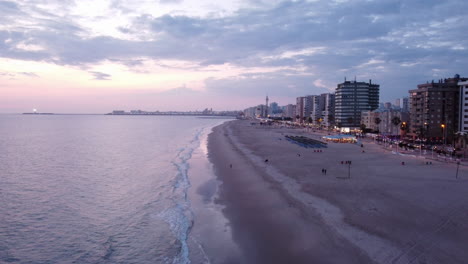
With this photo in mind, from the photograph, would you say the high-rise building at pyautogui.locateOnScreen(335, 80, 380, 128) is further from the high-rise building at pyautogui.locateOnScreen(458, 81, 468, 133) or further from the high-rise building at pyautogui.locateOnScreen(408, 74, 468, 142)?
the high-rise building at pyautogui.locateOnScreen(458, 81, 468, 133)

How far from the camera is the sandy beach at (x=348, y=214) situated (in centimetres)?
1291

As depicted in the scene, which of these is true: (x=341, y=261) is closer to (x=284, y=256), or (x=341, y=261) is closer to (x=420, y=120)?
(x=284, y=256)

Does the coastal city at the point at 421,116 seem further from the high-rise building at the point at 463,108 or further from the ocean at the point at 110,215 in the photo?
the ocean at the point at 110,215

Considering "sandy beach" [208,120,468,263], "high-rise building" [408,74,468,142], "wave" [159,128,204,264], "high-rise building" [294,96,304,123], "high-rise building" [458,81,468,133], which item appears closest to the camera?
"sandy beach" [208,120,468,263]

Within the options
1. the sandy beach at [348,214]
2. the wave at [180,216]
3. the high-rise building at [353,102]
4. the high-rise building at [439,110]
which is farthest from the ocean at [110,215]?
the high-rise building at [353,102]

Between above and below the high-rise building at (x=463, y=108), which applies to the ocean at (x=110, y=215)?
below

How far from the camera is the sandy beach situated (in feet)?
42.4

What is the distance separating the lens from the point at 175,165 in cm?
3600

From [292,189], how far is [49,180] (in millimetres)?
20550

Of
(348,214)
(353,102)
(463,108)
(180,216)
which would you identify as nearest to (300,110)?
(353,102)

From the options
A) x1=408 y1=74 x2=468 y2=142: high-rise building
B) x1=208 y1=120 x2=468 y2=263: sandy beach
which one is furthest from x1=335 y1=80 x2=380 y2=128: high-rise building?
x1=208 y1=120 x2=468 y2=263: sandy beach

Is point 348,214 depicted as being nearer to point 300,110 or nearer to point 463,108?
point 463,108

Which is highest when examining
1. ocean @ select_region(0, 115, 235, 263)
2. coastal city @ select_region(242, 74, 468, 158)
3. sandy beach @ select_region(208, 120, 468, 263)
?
coastal city @ select_region(242, 74, 468, 158)

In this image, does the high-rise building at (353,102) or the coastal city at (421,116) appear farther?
the high-rise building at (353,102)
